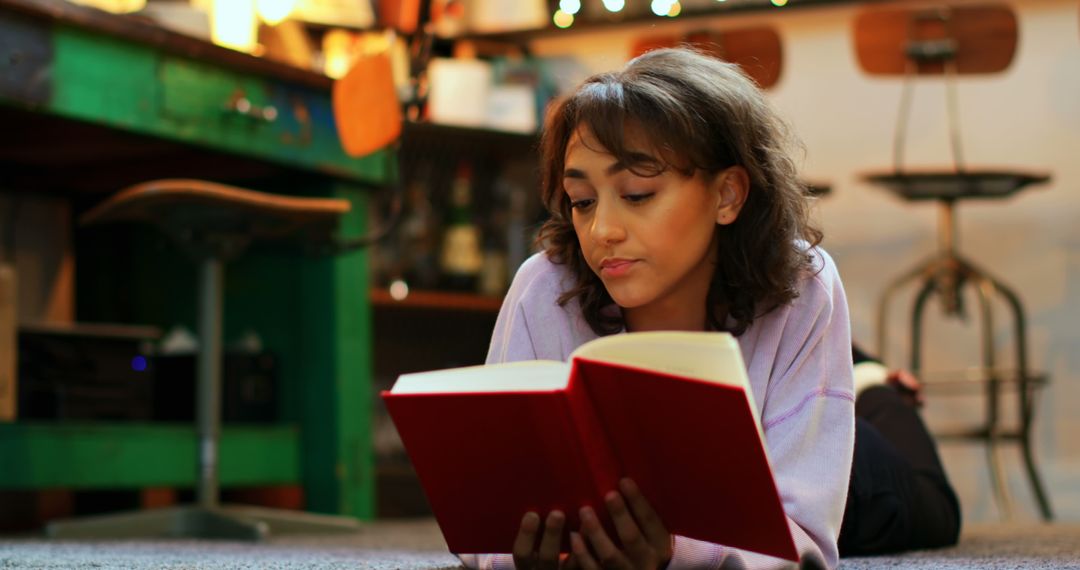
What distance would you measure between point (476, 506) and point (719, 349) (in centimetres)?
25

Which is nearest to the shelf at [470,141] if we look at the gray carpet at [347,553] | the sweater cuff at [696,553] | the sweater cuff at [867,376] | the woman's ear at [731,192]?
the gray carpet at [347,553]

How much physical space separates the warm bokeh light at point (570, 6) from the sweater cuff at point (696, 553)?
2.52m

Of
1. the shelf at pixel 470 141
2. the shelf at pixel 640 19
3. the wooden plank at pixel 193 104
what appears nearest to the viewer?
the wooden plank at pixel 193 104

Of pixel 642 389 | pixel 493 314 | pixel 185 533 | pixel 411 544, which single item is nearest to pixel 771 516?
pixel 642 389

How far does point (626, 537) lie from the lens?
919 millimetres

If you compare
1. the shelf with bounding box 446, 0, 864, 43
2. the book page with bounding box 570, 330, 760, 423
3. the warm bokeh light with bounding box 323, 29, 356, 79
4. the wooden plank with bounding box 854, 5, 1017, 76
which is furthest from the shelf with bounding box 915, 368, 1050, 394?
the book page with bounding box 570, 330, 760, 423

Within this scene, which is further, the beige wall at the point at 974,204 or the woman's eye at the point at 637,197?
the beige wall at the point at 974,204

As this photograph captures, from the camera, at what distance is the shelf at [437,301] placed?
2896 millimetres

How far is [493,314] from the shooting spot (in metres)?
3.14

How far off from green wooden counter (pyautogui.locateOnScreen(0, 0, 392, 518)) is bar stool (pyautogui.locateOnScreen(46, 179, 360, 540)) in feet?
0.48

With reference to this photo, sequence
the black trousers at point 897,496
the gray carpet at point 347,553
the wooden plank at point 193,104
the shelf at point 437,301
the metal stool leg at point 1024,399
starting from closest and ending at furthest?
the gray carpet at point 347,553
the black trousers at point 897,496
the wooden plank at point 193,104
the metal stool leg at point 1024,399
the shelf at point 437,301

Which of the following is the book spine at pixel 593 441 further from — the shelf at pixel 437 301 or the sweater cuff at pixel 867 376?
the shelf at pixel 437 301

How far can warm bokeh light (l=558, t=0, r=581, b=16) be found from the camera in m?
3.36

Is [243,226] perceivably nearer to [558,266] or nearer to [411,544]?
[411,544]
